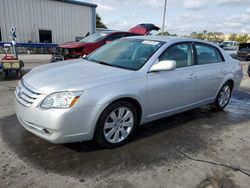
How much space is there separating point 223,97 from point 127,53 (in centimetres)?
261

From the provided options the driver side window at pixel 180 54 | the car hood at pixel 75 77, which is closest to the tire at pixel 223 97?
the driver side window at pixel 180 54

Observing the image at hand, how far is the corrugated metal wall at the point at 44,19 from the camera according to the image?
20172 mm

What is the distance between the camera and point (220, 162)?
300 cm

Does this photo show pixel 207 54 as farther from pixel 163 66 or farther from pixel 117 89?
pixel 117 89

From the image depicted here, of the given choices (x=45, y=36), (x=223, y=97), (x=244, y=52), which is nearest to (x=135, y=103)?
(x=223, y=97)

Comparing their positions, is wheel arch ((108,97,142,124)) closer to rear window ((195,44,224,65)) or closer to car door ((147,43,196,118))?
car door ((147,43,196,118))

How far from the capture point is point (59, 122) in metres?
2.63

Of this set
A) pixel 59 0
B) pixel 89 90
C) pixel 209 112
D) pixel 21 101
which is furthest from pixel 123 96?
pixel 59 0

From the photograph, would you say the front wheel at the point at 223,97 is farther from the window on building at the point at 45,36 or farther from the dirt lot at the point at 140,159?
the window on building at the point at 45,36

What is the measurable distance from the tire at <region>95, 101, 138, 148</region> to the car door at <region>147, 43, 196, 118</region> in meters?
0.35

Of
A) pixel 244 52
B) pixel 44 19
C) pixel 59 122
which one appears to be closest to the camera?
pixel 59 122

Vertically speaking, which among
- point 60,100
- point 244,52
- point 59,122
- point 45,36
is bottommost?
point 59,122

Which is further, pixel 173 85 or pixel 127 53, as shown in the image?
pixel 127 53

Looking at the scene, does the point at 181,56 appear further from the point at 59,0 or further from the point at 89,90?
the point at 59,0
